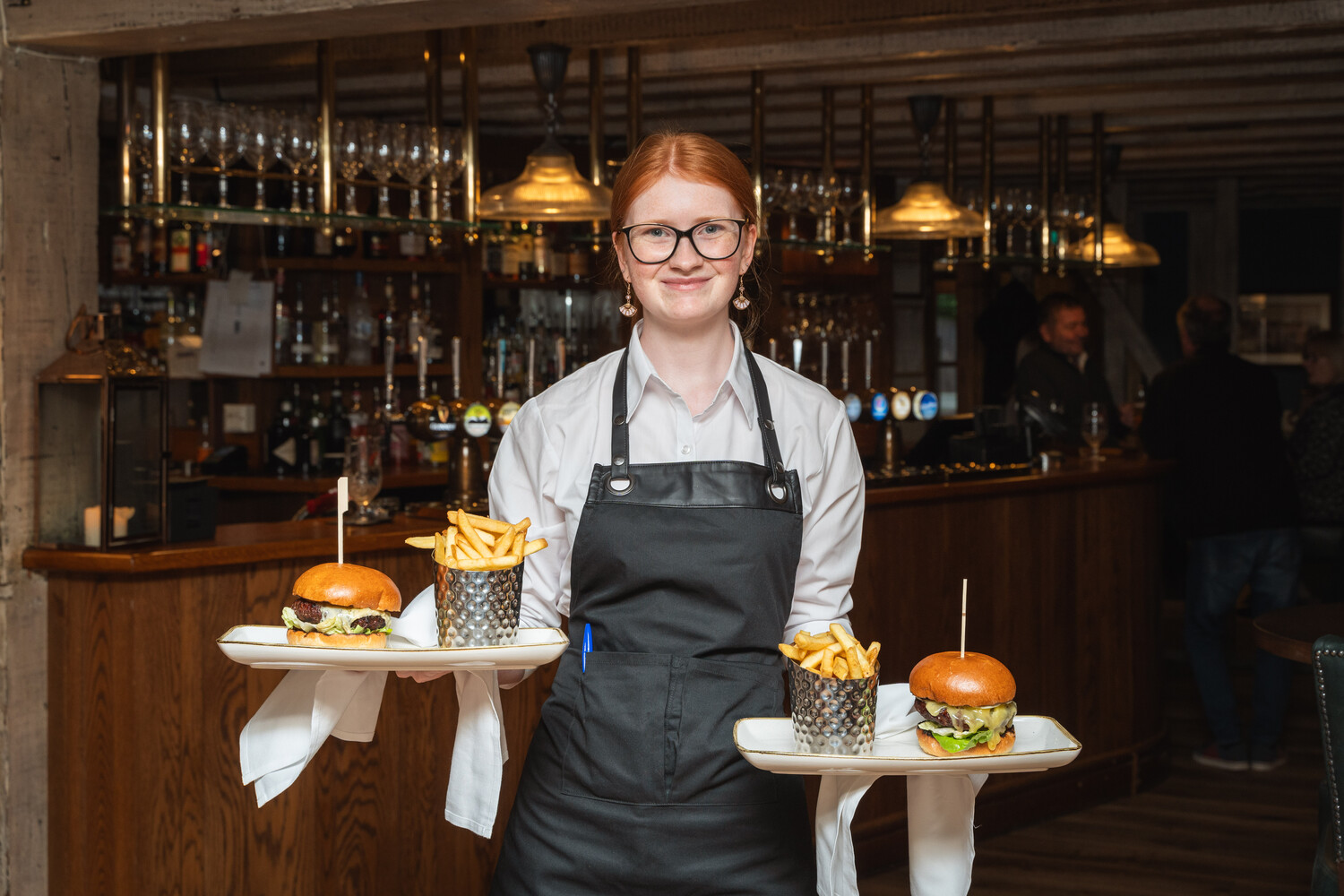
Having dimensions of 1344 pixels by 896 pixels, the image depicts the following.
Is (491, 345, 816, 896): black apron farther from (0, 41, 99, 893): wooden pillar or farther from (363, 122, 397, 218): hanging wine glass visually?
(363, 122, 397, 218): hanging wine glass

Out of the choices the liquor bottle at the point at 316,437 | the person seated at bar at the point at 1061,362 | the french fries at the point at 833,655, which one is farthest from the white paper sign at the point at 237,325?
the french fries at the point at 833,655

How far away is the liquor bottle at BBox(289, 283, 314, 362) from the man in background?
3.81 metres

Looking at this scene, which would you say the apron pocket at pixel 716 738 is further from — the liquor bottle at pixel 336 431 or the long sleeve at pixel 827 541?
the liquor bottle at pixel 336 431

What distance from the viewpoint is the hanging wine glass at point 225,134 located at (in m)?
3.70

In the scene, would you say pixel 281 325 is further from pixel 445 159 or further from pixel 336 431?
pixel 445 159

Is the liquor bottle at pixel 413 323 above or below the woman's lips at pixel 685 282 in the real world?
above

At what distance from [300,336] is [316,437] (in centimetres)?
48

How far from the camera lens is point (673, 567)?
73.9 inches

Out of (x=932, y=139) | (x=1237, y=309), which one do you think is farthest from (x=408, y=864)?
(x=1237, y=309)

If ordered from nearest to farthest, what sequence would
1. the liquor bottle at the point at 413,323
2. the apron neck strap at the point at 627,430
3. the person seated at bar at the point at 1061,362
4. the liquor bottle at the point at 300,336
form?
the apron neck strap at the point at 627,430 < the person seated at bar at the point at 1061,362 < the liquor bottle at the point at 300,336 < the liquor bottle at the point at 413,323

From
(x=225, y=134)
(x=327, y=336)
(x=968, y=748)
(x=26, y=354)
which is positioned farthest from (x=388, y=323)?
(x=968, y=748)

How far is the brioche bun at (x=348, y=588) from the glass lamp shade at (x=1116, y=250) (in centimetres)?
544

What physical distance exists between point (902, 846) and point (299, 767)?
2712 mm

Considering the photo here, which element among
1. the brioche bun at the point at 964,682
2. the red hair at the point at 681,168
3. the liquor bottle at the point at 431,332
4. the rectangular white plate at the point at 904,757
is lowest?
the rectangular white plate at the point at 904,757
